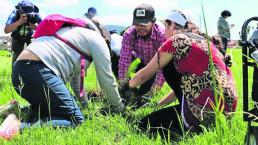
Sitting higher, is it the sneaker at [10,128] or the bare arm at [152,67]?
the bare arm at [152,67]

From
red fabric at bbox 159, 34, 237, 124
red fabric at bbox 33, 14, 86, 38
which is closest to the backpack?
red fabric at bbox 33, 14, 86, 38

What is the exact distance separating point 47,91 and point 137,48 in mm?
2096

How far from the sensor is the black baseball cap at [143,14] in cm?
463

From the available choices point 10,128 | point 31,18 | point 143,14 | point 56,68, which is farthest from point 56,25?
point 31,18

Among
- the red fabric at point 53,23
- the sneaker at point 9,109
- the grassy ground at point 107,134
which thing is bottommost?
the grassy ground at point 107,134

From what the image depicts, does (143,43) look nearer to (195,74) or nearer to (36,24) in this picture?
(36,24)

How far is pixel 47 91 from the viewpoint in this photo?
3.39 metres

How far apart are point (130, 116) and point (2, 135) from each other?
1.30 metres

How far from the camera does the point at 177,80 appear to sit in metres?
3.49

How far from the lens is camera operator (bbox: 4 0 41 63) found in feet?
17.8

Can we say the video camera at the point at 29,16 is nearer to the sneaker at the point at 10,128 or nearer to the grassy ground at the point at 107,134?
the grassy ground at the point at 107,134

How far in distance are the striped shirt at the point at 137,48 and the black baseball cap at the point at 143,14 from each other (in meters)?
0.35

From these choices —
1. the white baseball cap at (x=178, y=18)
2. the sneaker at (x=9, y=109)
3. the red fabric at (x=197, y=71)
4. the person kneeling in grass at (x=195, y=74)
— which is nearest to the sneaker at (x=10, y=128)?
the sneaker at (x=9, y=109)

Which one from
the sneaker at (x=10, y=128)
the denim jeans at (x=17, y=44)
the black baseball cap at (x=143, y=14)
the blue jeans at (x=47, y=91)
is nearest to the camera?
the sneaker at (x=10, y=128)
